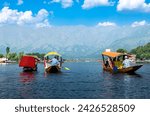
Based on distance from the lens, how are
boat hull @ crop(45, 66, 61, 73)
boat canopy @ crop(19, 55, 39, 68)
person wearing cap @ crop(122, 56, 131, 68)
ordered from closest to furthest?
person wearing cap @ crop(122, 56, 131, 68) → boat hull @ crop(45, 66, 61, 73) → boat canopy @ crop(19, 55, 39, 68)

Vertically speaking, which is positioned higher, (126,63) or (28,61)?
(28,61)

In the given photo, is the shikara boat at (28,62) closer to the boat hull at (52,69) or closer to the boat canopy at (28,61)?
the boat canopy at (28,61)

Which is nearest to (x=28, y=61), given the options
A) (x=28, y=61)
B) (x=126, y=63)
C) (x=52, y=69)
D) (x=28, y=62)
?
(x=28, y=61)

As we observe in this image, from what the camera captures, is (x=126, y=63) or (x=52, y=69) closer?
(x=126, y=63)

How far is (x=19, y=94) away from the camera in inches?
1647

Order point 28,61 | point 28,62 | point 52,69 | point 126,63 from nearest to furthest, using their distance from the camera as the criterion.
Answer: point 126,63, point 52,69, point 28,61, point 28,62

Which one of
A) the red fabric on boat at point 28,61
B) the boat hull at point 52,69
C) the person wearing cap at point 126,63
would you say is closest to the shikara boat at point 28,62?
the red fabric on boat at point 28,61

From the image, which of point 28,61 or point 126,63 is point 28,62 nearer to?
point 28,61

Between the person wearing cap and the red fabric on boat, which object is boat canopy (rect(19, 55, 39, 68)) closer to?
the red fabric on boat

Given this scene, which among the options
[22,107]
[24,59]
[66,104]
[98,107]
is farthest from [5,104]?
[24,59]

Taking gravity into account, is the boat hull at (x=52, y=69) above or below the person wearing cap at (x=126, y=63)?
below

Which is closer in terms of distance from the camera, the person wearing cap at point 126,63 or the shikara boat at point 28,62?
the person wearing cap at point 126,63

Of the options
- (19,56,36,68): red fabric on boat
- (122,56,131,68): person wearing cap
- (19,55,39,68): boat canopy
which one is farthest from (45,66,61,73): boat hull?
(122,56,131,68): person wearing cap

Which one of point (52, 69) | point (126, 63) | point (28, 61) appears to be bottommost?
point (52, 69)
